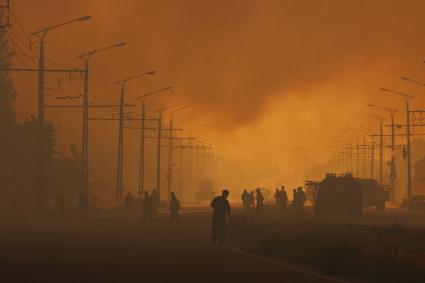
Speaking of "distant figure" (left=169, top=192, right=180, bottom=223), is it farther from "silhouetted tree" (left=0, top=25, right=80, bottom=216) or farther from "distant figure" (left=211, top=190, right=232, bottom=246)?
"silhouetted tree" (left=0, top=25, right=80, bottom=216)

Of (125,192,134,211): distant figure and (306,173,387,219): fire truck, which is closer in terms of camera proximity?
(306,173,387,219): fire truck

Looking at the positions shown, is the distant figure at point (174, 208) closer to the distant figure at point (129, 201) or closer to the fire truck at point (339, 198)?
the fire truck at point (339, 198)

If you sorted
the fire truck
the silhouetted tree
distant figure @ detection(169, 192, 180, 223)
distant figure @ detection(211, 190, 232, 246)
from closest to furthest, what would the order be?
distant figure @ detection(211, 190, 232, 246) → distant figure @ detection(169, 192, 180, 223) → the fire truck → the silhouetted tree

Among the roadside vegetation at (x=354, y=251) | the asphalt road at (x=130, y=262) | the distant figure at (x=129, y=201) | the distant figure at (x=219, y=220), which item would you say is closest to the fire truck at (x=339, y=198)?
the distant figure at (x=129, y=201)

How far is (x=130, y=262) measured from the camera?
991 inches

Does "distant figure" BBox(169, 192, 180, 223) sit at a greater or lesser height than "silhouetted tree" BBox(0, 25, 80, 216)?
lesser

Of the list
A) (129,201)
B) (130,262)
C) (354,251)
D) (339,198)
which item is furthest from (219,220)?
(129,201)

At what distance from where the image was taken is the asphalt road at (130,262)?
68.7 ft

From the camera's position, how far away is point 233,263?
1009 inches

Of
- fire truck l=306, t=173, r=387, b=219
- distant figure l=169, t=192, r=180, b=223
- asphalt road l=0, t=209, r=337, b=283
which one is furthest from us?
fire truck l=306, t=173, r=387, b=219

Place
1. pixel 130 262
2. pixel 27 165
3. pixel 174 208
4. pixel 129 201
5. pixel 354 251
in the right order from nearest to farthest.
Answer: pixel 354 251
pixel 130 262
pixel 174 208
pixel 129 201
pixel 27 165

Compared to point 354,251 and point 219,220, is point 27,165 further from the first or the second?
point 354,251

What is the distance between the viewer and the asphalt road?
68.7ft

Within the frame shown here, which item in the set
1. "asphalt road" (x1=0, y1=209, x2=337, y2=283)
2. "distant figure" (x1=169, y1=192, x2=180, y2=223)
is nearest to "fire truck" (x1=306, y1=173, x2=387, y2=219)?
"distant figure" (x1=169, y1=192, x2=180, y2=223)
